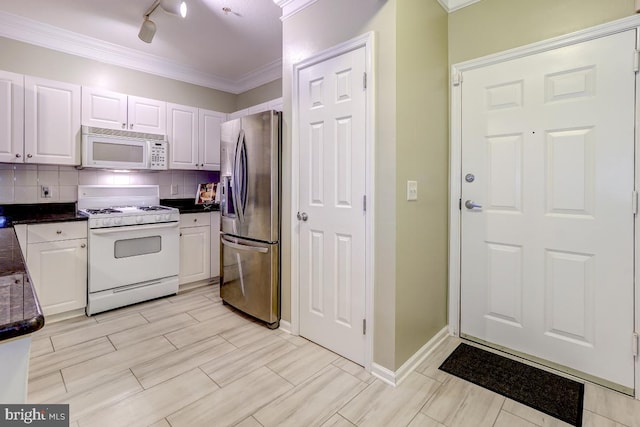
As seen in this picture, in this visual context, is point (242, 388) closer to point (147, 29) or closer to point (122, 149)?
point (122, 149)

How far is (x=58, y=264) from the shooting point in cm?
268

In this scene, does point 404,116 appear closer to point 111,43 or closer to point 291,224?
point 291,224

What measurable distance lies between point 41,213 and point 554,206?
428cm

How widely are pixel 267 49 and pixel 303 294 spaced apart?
2575 millimetres

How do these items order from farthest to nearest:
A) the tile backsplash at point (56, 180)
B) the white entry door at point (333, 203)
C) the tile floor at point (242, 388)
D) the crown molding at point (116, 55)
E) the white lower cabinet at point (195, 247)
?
the white lower cabinet at point (195, 247) → the tile backsplash at point (56, 180) → the crown molding at point (116, 55) → the white entry door at point (333, 203) → the tile floor at point (242, 388)

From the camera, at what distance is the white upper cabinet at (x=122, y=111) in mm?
3050

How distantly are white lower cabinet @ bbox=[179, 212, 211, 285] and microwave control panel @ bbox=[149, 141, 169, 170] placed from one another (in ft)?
1.99

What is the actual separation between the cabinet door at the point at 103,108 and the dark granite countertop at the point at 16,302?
2.40 m

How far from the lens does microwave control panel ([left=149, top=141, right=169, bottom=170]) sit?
3.41 meters

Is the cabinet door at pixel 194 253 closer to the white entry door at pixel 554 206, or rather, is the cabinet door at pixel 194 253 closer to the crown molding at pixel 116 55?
the crown molding at pixel 116 55

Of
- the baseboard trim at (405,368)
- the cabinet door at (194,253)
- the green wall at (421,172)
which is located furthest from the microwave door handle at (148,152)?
the baseboard trim at (405,368)

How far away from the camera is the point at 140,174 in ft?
12.1

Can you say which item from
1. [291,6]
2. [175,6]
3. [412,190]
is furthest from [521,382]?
[175,6]

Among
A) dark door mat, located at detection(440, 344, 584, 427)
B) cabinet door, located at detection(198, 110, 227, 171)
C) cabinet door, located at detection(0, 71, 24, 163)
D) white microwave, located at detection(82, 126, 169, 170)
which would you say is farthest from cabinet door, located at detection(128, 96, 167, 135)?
dark door mat, located at detection(440, 344, 584, 427)
